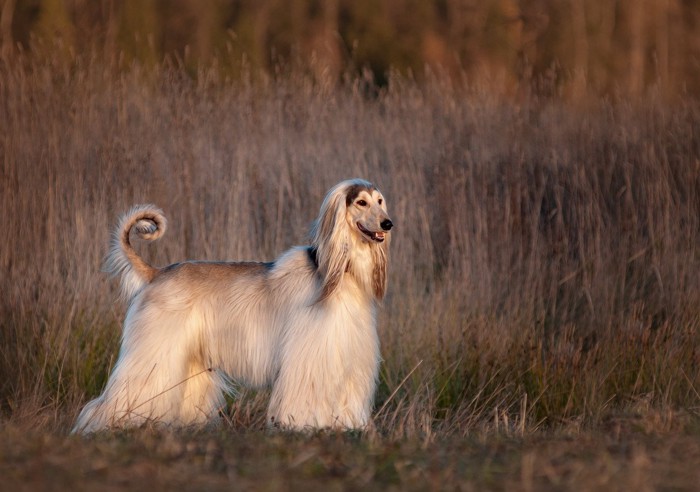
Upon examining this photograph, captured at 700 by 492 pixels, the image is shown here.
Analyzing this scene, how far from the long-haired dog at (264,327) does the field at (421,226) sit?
29 cm

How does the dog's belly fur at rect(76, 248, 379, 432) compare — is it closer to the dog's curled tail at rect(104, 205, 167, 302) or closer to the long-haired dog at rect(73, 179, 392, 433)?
the long-haired dog at rect(73, 179, 392, 433)

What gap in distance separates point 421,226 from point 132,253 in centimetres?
273

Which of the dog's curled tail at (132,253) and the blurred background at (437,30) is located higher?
the blurred background at (437,30)

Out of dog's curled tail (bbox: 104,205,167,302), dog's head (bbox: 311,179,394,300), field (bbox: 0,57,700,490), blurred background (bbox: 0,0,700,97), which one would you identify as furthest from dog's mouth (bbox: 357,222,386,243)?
blurred background (bbox: 0,0,700,97)

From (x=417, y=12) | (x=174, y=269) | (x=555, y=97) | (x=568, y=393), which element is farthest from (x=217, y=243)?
(x=417, y=12)

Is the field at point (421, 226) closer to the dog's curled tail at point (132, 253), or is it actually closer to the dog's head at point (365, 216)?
the dog's curled tail at point (132, 253)

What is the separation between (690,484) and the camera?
3.65m

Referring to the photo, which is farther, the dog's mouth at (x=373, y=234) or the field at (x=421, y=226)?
the field at (x=421, y=226)

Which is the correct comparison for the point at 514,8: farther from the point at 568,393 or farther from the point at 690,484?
Answer: the point at 690,484

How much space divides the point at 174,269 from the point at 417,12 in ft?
65.3

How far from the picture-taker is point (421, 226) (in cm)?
809

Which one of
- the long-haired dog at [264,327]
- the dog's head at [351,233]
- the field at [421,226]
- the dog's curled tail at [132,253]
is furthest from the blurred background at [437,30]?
the dog's head at [351,233]

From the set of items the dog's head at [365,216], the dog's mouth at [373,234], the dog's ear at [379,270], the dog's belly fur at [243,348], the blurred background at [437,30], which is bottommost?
the dog's belly fur at [243,348]

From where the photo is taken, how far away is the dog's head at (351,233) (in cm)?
563
